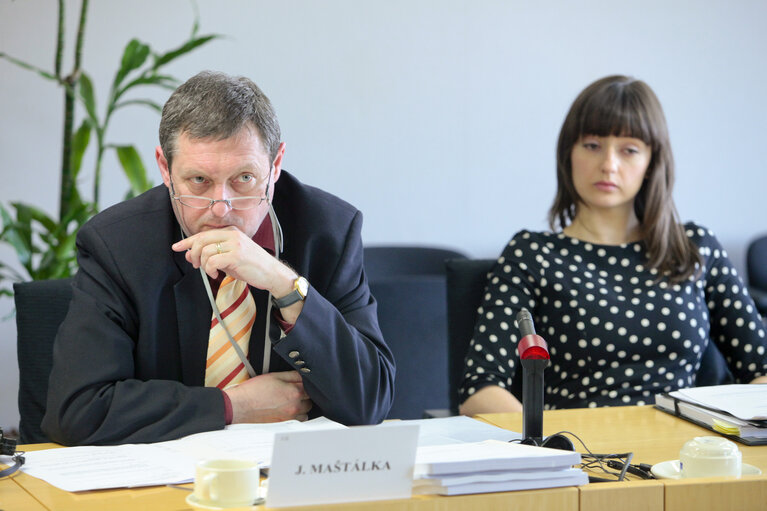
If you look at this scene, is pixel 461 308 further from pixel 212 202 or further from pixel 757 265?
pixel 757 265

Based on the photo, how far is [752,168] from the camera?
4.00m

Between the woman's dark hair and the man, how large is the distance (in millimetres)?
830

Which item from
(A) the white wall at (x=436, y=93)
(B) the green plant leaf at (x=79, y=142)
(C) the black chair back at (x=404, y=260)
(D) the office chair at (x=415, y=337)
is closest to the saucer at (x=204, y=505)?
(D) the office chair at (x=415, y=337)

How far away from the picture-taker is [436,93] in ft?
12.0

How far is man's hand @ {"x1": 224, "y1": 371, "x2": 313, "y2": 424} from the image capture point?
4.97ft

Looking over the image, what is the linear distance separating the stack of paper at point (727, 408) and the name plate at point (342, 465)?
74 centimetres

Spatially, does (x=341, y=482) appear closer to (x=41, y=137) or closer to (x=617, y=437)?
(x=617, y=437)

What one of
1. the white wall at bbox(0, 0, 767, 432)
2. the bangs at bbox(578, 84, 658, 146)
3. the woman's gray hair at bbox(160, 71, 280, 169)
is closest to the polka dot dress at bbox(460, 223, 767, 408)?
the bangs at bbox(578, 84, 658, 146)

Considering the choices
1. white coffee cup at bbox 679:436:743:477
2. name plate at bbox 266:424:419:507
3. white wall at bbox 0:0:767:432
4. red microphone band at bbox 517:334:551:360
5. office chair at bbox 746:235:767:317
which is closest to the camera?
name plate at bbox 266:424:419:507

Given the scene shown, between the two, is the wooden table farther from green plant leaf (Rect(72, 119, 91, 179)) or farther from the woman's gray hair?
green plant leaf (Rect(72, 119, 91, 179))

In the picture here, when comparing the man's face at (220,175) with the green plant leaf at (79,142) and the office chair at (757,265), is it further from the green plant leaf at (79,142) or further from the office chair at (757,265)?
the office chair at (757,265)

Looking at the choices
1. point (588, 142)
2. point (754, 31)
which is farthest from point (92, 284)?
point (754, 31)

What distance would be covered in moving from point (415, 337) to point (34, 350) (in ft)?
3.70

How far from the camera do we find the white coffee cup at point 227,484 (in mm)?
978
